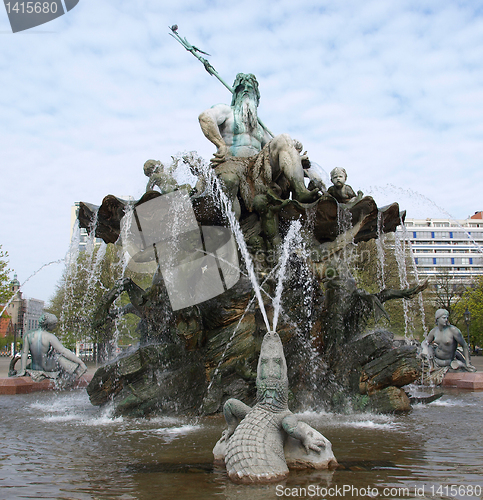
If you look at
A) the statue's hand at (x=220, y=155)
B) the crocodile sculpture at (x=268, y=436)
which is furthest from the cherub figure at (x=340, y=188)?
the crocodile sculpture at (x=268, y=436)

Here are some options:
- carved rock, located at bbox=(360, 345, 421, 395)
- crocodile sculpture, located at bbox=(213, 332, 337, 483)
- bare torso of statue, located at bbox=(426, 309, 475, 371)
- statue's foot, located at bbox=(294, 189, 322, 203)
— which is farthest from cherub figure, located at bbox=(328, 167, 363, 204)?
bare torso of statue, located at bbox=(426, 309, 475, 371)

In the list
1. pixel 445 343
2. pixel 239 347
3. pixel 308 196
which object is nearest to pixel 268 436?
pixel 239 347

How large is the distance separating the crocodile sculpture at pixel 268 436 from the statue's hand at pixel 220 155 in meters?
4.83

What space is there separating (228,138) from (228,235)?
6.70 ft

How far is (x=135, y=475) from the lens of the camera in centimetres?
391

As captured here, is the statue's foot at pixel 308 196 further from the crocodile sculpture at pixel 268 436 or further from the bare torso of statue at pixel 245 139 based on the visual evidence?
the crocodile sculpture at pixel 268 436

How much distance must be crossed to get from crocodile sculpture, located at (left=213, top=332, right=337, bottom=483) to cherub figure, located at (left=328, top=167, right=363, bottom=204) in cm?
450

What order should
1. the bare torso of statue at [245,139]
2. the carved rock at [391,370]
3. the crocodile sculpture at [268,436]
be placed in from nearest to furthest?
1. the crocodile sculpture at [268,436]
2. the carved rock at [391,370]
3. the bare torso of statue at [245,139]

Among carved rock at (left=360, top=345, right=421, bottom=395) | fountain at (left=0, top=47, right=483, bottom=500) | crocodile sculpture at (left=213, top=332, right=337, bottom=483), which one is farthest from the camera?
carved rock at (left=360, top=345, right=421, bottom=395)

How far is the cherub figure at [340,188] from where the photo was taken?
8164 millimetres

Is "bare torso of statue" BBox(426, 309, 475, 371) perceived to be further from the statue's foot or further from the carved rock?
the statue's foot

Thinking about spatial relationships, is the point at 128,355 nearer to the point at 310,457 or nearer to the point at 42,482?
the point at 42,482

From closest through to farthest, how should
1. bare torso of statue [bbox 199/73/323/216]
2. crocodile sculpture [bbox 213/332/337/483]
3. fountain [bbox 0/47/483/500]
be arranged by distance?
crocodile sculpture [bbox 213/332/337/483], fountain [bbox 0/47/483/500], bare torso of statue [bbox 199/73/323/216]

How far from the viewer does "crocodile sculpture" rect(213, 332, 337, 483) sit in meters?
3.66
